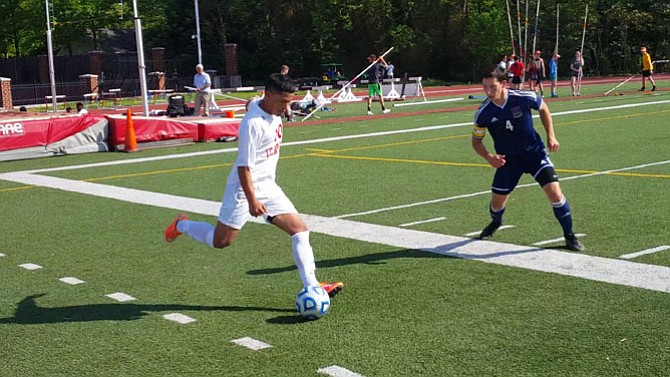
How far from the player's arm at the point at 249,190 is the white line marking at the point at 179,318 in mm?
914

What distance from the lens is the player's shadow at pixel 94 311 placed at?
6.53 m

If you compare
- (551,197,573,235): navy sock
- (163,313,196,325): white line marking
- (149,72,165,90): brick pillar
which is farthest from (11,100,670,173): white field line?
(149,72,165,90): brick pillar

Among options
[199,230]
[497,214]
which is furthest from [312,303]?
[497,214]

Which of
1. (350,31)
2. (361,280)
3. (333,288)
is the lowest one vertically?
(361,280)

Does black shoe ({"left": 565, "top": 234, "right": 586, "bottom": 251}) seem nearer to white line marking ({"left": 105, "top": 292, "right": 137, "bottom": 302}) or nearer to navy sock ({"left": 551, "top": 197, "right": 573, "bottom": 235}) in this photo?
navy sock ({"left": 551, "top": 197, "right": 573, "bottom": 235})

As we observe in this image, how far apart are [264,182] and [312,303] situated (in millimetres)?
995

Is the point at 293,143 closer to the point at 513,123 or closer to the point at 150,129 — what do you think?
the point at 150,129

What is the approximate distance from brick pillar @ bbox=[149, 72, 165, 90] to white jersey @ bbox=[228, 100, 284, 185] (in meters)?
44.6

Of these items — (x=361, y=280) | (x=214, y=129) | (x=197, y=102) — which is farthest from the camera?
(x=197, y=102)

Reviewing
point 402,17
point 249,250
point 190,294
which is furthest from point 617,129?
point 402,17

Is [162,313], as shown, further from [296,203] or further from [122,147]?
[122,147]

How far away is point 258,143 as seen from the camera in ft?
21.0

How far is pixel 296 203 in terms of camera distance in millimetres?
11633

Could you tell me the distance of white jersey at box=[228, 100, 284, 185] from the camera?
6.34m
